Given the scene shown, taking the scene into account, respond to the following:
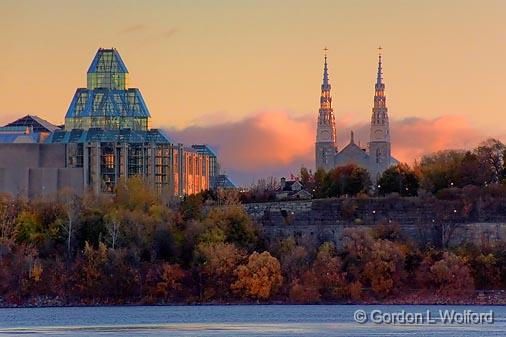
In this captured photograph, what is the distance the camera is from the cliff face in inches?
5827

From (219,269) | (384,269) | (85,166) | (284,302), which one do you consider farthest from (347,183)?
(219,269)

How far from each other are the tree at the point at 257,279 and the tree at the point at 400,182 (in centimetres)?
4779

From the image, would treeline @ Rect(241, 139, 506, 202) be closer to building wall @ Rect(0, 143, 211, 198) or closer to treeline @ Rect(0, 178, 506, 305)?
building wall @ Rect(0, 143, 211, 198)

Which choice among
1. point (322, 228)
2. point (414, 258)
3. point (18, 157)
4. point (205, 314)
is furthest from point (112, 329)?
point (18, 157)

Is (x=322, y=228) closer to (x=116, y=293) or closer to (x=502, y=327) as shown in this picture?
(x=116, y=293)

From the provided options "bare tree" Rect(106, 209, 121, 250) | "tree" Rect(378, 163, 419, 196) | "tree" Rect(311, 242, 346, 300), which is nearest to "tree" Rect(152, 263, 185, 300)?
"bare tree" Rect(106, 209, 121, 250)

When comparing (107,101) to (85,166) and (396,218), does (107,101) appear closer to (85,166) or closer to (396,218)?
(85,166)

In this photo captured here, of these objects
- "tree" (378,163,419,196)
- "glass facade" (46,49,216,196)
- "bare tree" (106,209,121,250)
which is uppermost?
"glass facade" (46,49,216,196)

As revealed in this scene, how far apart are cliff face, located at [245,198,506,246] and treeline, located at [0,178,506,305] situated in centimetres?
522

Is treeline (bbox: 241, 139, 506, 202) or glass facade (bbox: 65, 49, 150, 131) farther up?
glass facade (bbox: 65, 49, 150, 131)

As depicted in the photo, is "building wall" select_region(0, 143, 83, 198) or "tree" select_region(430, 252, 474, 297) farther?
"building wall" select_region(0, 143, 83, 198)

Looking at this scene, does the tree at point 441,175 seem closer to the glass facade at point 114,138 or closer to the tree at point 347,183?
the tree at point 347,183

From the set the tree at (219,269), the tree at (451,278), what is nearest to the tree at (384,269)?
the tree at (451,278)

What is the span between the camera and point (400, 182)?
179m
